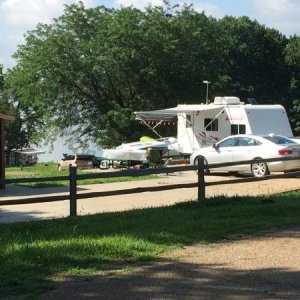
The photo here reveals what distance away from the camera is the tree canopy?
43.2 meters

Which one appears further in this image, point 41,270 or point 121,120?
point 121,120

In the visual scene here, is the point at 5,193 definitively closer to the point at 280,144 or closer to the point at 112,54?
the point at 280,144

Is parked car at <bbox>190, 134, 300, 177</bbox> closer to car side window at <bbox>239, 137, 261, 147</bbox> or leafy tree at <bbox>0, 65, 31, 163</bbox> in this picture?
car side window at <bbox>239, 137, 261, 147</bbox>

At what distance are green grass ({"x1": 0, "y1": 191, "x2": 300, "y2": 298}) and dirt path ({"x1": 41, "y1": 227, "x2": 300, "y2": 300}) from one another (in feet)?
1.06

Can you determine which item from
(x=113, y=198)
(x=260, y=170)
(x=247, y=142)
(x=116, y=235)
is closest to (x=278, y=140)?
(x=247, y=142)

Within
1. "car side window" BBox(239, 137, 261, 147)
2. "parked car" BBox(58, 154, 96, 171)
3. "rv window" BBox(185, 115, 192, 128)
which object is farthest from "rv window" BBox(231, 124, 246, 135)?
"parked car" BBox(58, 154, 96, 171)

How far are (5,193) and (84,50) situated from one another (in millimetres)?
27862

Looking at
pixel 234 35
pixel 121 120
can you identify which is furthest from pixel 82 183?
pixel 234 35

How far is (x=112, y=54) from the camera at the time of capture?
42406 millimetres

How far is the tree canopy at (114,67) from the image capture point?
142 feet

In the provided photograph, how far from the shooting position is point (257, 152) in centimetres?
1945

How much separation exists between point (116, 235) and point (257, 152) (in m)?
11.9

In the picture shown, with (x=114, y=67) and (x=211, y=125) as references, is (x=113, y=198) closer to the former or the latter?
(x=211, y=125)

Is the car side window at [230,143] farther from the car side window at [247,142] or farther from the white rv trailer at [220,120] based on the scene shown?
the white rv trailer at [220,120]
